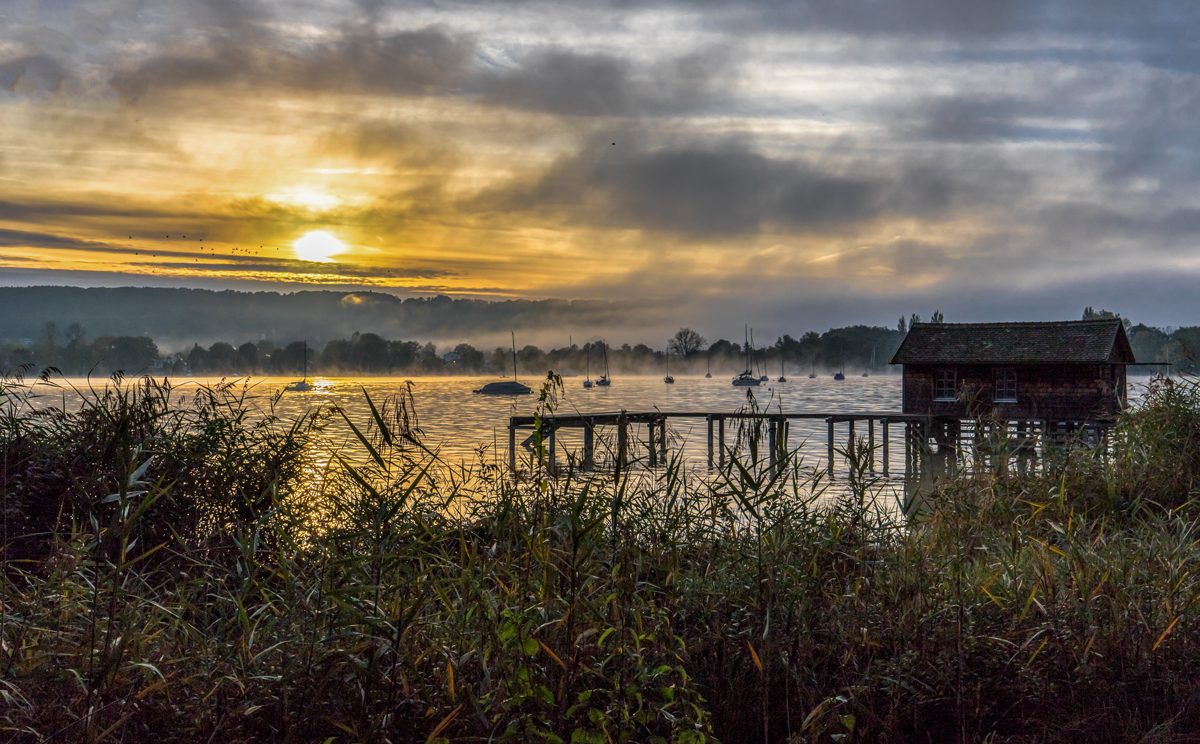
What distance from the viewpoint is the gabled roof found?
101ft

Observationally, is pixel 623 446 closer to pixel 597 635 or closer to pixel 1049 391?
pixel 597 635

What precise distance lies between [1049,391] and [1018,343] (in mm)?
2364

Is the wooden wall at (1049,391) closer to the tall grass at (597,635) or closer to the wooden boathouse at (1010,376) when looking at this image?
the wooden boathouse at (1010,376)

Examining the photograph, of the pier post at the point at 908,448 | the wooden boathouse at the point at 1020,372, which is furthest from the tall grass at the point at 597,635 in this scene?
the pier post at the point at 908,448

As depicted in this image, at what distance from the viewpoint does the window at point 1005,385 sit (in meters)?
32.1

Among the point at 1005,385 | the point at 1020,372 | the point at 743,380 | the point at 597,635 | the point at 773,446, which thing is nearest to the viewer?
the point at 597,635

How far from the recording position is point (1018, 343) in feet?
107

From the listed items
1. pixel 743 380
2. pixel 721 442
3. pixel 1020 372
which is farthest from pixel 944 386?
pixel 743 380

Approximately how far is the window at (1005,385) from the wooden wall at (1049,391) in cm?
17

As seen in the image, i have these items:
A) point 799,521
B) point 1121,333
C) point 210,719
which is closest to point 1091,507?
point 799,521

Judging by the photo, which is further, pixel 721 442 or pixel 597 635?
pixel 721 442

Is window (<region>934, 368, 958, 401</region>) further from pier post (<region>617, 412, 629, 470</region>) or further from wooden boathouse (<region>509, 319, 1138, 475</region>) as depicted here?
pier post (<region>617, 412, 629, 470</region>)

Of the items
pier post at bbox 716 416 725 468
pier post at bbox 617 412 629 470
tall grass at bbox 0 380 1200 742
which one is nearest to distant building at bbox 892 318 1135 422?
pier post at bbox 716 416 725 468

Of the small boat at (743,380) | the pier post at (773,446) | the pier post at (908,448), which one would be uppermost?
the pier post at (773,446)
